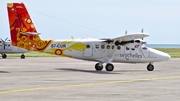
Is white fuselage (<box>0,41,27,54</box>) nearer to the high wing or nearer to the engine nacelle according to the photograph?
the engine nacelle

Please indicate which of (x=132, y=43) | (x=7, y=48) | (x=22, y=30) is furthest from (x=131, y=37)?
(x=7, y=48)

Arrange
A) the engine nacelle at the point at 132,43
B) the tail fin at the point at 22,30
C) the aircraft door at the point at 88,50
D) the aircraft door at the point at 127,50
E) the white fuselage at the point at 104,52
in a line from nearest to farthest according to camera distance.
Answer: the tail fin at the point at 22,30 → the engine nacelle at the point at 132,43 → the white fuselage at the point at 104,52 → the aircraft door at the point at 88,50 → the aircraft door at the point at 127,50

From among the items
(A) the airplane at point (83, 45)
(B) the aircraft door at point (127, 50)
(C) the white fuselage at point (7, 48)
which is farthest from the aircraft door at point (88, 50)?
(C) the white fuselage at point (7, 48)

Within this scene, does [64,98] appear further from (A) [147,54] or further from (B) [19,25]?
(A) [147,54]

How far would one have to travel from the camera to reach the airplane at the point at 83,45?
33375mm

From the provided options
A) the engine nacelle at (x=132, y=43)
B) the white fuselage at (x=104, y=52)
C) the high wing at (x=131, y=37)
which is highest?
the high wing at (x=131, y=37)

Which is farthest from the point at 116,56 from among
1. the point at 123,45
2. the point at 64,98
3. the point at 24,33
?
the point at 64,98

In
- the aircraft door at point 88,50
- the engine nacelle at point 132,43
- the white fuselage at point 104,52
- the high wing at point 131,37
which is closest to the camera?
the high wing at point 131,37

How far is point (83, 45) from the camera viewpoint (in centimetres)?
3516

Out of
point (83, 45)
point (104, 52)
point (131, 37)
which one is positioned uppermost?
point (131, 37)

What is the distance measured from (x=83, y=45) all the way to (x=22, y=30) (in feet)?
14.1

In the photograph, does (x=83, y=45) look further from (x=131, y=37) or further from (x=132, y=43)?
(x=131, y=37)

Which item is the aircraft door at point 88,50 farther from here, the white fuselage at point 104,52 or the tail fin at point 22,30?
the tail fin at point 22,30

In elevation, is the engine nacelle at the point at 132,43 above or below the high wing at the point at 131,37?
below
